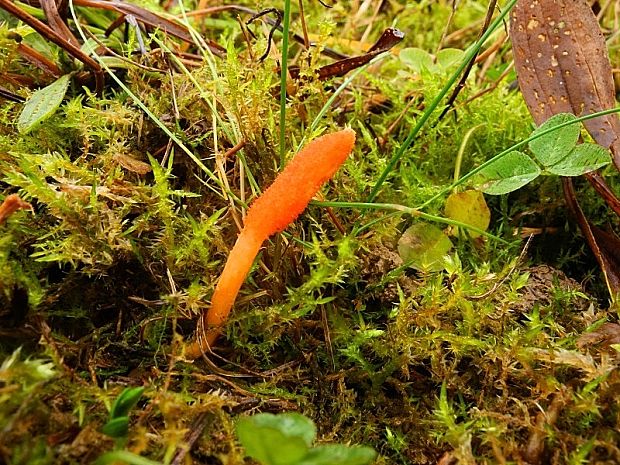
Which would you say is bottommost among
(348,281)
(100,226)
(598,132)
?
(348,281)

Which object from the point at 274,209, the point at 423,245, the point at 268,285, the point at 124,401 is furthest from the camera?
the point at 423,245

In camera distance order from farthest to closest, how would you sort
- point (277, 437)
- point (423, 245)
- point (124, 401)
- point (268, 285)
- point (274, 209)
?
point (423, 245) → point (268, 285) → point (274, 209) → point (124, 401) → point (277, 437)

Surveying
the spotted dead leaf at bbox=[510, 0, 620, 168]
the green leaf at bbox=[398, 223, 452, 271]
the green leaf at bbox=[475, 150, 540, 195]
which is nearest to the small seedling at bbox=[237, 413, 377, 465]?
the green leaf at bbox=[398, 223, 452, 271]

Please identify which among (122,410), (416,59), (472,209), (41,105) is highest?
(416,59)

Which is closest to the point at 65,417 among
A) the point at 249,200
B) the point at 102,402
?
the point at 102,402

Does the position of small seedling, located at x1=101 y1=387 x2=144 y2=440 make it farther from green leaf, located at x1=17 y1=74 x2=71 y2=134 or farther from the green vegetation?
green leaf, located at x1=17 y1=74 x2=71 y2=134

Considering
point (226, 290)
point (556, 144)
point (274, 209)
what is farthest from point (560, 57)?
point (226, 290)

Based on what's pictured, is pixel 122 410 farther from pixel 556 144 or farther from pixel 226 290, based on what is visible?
pixel 556 144

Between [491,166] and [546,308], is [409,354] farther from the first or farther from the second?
[491,166]
